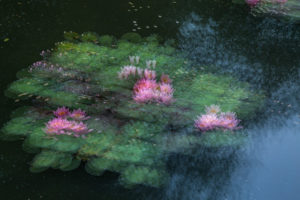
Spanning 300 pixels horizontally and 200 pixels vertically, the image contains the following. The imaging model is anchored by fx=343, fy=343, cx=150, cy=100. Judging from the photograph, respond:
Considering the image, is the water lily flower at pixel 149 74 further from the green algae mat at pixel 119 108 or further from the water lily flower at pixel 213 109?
the water lily flower at pixel 213 109

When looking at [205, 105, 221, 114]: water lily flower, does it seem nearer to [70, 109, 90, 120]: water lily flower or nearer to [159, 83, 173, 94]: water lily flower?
[159, 83, 173, 94]: water lily flower

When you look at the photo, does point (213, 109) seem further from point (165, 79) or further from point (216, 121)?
point (165, 79)

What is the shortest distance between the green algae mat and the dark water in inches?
2.9

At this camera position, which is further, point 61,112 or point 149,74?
point 149,74

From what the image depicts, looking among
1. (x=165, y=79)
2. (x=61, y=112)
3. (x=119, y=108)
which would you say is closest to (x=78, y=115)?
(x=61, y=112)

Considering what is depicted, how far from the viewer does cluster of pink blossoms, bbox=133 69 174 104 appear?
6.38 ft

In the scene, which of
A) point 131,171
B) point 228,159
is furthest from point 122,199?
point 228,159

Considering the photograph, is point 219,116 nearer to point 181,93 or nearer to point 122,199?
point 181,93

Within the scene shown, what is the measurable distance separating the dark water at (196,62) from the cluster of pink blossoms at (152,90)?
0.46m

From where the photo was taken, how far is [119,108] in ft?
6.24

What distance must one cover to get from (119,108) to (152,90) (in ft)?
0.73

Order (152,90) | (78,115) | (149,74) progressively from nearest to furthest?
(78,115)
(152,90)
(149,74)

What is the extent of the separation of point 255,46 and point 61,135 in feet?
5.80

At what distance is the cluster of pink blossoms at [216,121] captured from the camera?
5.94 ft
